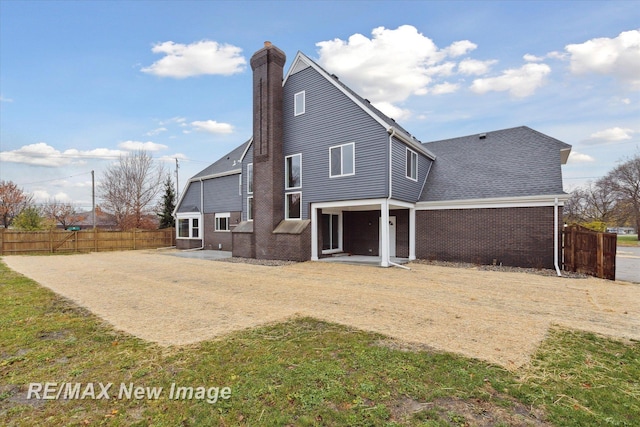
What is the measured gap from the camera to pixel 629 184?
36.4 metres

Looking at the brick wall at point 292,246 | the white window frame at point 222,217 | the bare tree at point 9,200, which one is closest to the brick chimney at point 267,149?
the brick wall at point 292,246

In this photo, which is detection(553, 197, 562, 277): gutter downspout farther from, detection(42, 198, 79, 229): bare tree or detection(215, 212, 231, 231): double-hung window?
detection(42, 198, 79, 229): bare tree

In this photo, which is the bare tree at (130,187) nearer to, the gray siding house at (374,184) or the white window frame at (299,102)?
the gray siding house at (374,184)

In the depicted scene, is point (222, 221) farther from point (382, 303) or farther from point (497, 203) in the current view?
point (382, 303)

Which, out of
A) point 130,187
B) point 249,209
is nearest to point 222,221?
point 249,209

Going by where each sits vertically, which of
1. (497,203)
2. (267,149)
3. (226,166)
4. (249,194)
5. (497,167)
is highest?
(226,166)

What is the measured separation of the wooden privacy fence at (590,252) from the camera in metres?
9.30

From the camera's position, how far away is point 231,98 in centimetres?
1795

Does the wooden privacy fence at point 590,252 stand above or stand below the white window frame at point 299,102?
below

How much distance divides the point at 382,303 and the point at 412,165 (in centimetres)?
945

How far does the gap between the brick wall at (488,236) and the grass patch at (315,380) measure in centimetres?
825

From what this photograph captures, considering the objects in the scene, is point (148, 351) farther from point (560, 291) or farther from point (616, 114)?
point (616, 114)

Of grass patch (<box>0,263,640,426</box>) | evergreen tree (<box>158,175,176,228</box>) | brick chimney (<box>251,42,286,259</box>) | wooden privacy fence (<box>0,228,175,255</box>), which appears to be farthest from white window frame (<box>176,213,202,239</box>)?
grass patch (<box>0,263,640,426</box>)

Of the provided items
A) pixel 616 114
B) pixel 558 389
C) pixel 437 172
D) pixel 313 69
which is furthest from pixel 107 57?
pixel 616 114
